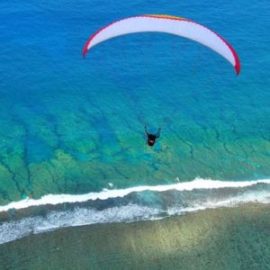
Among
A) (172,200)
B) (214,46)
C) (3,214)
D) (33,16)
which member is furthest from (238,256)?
(33,16)

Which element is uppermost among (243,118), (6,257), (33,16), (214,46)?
(214,46)

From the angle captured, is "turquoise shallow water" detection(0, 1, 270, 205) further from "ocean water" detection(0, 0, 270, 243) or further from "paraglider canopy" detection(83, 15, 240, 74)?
"paraglider canopy" detection(83, 15, 240, 74)

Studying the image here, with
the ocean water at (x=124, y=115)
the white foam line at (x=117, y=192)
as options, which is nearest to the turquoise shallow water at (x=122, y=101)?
the ocean water at (x=124, y=115)

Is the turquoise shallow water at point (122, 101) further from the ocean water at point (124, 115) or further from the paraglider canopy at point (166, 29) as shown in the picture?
the paraglider canopy at point (166, 29)

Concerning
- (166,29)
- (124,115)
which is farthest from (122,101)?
(166,29)

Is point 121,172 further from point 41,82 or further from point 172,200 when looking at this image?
point 41,82

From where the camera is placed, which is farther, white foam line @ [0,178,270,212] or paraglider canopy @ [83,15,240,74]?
white foam line @ [0,178,270,212]

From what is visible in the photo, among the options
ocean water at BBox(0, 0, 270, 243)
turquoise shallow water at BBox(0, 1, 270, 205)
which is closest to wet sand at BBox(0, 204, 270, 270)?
ocean water at BBox(0, 0, 270, 243)
